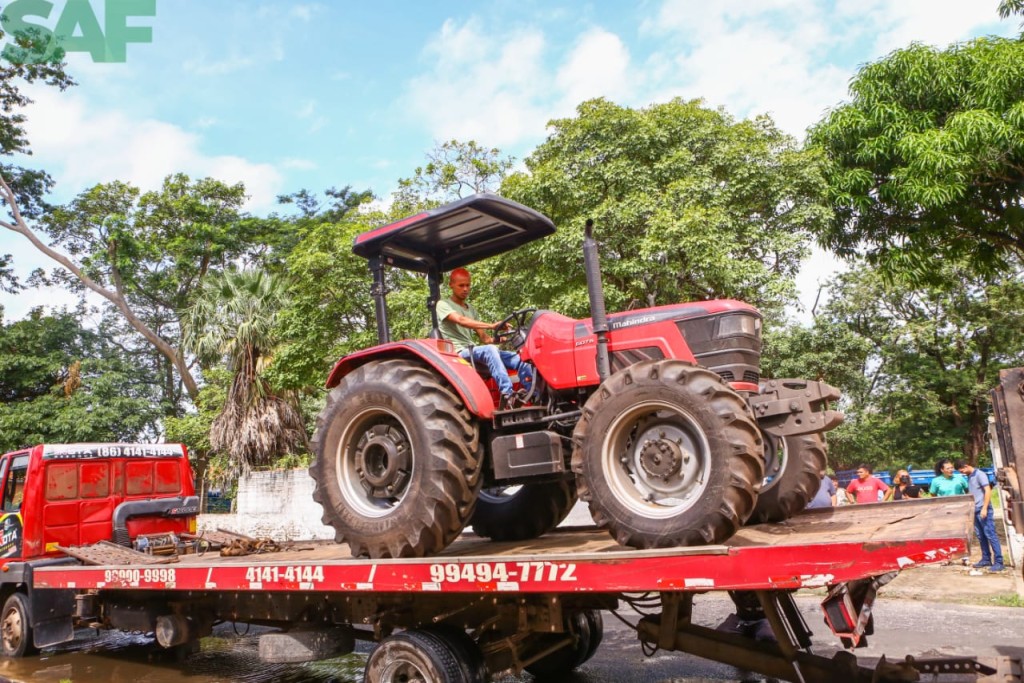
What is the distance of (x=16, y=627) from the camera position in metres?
8.33

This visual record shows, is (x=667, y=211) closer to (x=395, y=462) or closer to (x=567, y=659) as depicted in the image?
(x=567, y=659)

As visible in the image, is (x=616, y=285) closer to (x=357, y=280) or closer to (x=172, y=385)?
(x=357, y=280)

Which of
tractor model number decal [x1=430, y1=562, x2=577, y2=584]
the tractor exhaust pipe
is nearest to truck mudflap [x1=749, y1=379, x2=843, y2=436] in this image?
the tractor exhaust pipe

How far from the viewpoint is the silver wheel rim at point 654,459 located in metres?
4.38

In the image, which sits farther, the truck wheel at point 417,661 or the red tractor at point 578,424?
the truck wheel at point 417,661

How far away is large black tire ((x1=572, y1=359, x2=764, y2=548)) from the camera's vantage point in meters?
4.09

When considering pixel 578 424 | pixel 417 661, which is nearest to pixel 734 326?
pixel 578 424

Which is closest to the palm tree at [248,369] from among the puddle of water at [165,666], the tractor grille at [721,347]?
the puddle of water at [165,666]

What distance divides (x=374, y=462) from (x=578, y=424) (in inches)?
67.7

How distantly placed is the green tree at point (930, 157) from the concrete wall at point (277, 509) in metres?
11.4

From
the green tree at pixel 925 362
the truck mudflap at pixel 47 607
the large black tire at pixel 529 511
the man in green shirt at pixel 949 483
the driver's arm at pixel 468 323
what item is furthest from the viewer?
the green tree at pixel 925 362

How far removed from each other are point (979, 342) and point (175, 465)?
2421 centimetres

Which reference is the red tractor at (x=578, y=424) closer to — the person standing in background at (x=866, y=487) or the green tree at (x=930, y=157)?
the person standing in background at (x=866, y=487)

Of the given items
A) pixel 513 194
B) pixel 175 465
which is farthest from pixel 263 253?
pixel 175 465
